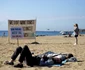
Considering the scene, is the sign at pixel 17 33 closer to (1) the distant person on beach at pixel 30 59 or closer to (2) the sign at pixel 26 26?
(2) the sign at pixel 26 26

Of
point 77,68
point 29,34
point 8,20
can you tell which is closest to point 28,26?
point 29,34

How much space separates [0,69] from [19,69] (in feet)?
2.13

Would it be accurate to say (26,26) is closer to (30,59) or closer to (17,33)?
(17,33)

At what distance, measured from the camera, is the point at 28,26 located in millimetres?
18656

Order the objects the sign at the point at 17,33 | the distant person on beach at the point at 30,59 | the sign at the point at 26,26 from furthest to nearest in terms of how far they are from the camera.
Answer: the sign at the point at 26,26 < the sign at the point at 17,33 < the distant person on beach at the point at 30,59

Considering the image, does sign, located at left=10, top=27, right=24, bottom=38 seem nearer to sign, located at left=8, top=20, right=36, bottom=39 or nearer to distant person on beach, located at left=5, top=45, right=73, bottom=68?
sign, located at left=8, top=20, right=36, bottom=39

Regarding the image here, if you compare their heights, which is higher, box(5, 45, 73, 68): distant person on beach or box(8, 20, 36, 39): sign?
box(8, 20, 36, 39): sign

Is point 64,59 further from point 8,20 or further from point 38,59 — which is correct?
point 8,20

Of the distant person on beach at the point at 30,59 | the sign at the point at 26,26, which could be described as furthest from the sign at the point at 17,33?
the distant person on beach at the point at 30,59

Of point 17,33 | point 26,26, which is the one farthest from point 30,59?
point 26,26

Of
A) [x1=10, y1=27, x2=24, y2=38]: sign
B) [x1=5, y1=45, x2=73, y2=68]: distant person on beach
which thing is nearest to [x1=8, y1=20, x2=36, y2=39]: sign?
[x1=10, y1=27, x2=24, y2=38]: sign

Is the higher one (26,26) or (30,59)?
(26,26)

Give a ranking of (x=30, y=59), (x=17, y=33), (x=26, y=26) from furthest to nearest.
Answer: (x=26, y=26) → (x=17, y=33) → (x=30, y=59)

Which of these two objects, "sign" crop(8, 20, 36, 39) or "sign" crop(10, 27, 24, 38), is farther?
"sign" crop(8, 20, 36, 39)
